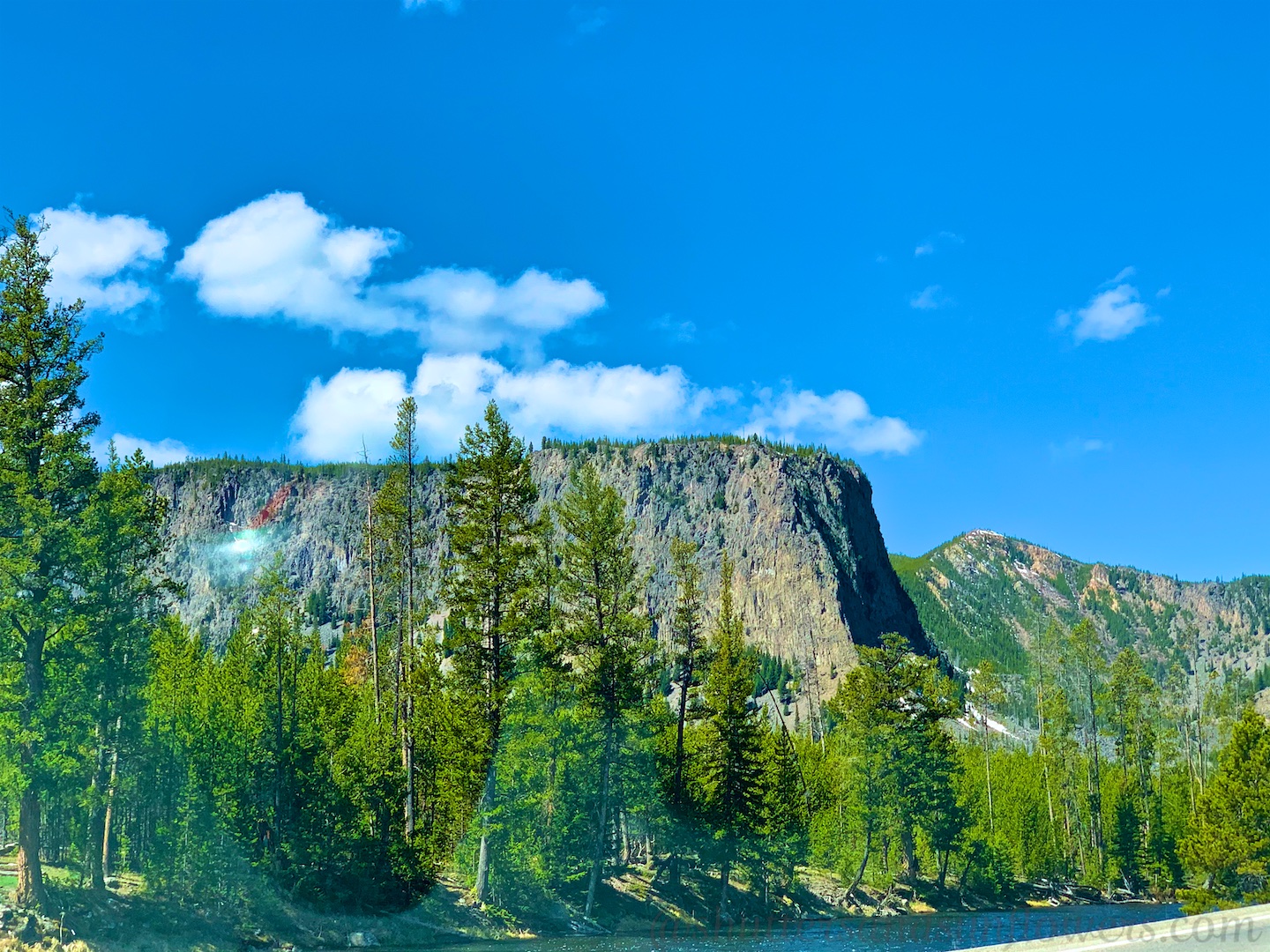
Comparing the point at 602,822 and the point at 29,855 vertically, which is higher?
the point at 29,855

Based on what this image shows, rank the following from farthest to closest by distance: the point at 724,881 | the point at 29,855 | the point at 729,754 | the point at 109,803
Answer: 1. the point at 729,754
2. the point at 724,881
3. the point at 109,803
4. the point at 29,855

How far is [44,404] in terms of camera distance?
29.6 metres

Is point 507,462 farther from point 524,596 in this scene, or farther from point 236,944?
point 236,944

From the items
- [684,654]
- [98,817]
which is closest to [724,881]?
[684,654]

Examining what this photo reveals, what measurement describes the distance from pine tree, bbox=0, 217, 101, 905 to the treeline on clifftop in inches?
2.9

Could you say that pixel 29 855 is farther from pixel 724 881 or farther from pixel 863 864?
pixel 863 864

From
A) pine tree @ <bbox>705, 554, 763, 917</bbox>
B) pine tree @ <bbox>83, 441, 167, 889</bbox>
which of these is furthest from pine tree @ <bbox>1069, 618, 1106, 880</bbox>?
pine tree @ <bbox>83, 441, 167, 889</bbox>

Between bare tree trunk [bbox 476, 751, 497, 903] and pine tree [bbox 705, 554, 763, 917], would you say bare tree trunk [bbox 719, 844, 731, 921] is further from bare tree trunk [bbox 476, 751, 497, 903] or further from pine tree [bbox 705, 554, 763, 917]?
bare tree trunk [bbox 476, 751, 497, 903]

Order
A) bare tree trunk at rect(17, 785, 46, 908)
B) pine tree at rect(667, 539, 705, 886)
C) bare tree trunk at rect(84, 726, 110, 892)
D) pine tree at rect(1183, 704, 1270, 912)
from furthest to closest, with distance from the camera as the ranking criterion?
pine tree at rect(667, 539, 705, 886)
pine tree at rect(1183, 704, 1270, 912)
bare tree trunk at rect(84, 726, 110, 892)
bare tree trunk at rect(17, 785, 46, 908)

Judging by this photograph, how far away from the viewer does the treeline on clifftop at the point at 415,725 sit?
29.5 metres

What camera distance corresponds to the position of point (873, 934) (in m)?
43.6

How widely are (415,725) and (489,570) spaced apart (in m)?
7.01

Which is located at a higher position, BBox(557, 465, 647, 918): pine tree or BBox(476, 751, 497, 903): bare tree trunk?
BBox(557, 465, 647, 918): pine tree

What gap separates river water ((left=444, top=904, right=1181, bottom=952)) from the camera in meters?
36.4
